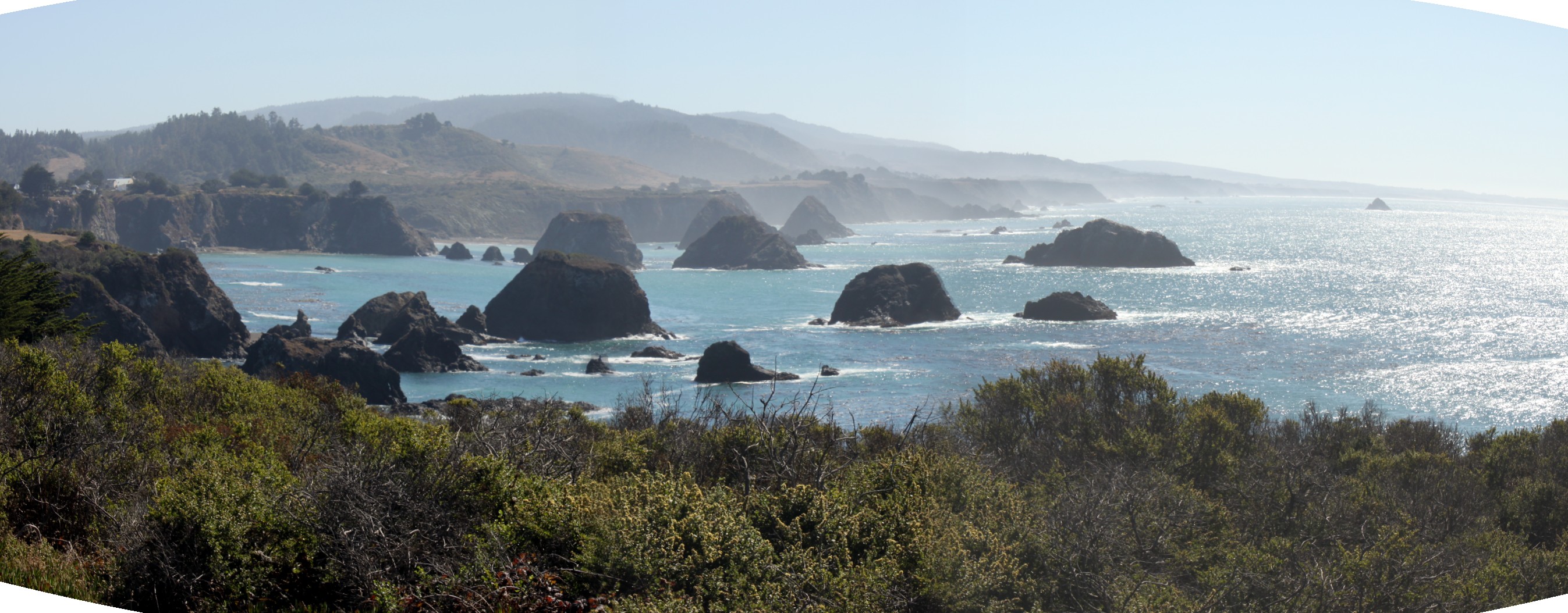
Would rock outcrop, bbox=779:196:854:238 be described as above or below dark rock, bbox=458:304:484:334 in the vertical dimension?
above

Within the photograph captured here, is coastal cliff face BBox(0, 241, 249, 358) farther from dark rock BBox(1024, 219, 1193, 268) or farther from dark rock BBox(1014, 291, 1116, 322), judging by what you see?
dark rock BBox(1024, 219, 1193, 268)

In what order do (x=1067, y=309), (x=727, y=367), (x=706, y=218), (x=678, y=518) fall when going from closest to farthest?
(x=678, y=518) < (x=727, y=367) < (x=1067, y=309) < (x=706, y=218)

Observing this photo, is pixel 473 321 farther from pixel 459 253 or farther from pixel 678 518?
pixel 459 253

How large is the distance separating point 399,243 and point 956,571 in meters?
147

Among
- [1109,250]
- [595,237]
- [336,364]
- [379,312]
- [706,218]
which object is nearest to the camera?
[336,364]

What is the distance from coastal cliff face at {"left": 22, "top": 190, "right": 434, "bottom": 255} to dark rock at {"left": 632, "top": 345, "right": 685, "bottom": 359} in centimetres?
9331

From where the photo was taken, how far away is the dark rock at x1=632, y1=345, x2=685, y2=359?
64250 mm

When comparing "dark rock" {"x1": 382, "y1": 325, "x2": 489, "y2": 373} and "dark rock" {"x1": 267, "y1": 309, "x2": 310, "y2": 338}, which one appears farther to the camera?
"dark rock" {"x1": 382, "y1": 325, "x2": 489, "y2": 373}

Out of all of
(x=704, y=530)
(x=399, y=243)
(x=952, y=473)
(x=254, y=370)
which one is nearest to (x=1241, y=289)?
(x=254, y=370)

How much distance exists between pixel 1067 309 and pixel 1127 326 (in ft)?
16.2

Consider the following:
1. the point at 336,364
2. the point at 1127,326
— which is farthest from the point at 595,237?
the point at 336,364

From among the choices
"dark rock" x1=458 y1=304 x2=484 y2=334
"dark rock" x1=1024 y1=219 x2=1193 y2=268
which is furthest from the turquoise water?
"dark rock" x1=458 y1=304 x2=484 y2=334

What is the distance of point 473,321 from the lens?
240ft

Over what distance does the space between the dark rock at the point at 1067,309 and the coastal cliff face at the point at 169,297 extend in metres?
55.3
